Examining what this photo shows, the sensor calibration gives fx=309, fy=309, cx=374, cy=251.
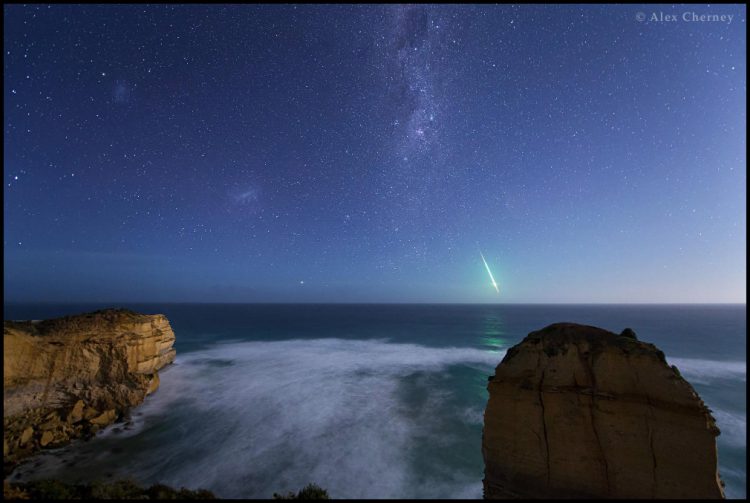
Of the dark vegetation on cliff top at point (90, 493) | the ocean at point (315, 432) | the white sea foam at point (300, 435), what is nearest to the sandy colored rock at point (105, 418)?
the ocean at point (315, 432)

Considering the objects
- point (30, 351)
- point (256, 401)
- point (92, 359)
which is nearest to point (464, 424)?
point (256, 401)

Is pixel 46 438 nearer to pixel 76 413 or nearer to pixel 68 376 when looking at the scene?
pixel 76 413

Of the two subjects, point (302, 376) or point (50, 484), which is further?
point (302, 376)

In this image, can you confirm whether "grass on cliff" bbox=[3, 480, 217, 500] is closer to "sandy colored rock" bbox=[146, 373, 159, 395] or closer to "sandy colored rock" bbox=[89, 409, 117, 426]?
"sandy colored rock" bbox=[89, 409, 117, 426]

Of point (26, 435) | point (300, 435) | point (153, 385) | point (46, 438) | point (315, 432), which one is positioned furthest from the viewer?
point (153, 385)

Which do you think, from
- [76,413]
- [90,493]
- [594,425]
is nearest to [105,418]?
[76,413]

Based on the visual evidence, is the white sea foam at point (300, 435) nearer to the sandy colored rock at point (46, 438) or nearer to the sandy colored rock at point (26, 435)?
the sandy colored rock at point (46, 438)

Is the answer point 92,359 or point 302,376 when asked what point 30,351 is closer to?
point 92,359
